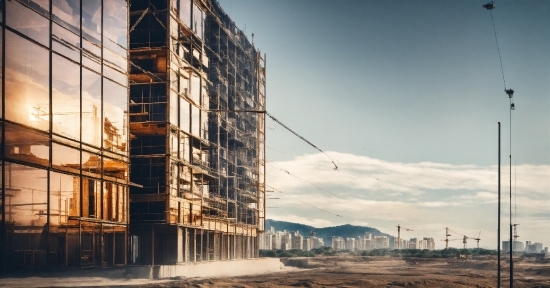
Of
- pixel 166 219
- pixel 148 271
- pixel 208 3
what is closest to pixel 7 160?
pixel 148 271

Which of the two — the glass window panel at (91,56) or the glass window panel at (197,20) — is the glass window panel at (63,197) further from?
the glass window panel at (197,20)

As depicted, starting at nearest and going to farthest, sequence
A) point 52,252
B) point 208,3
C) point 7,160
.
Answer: point 7,160 → point 52,252 → point 208,3

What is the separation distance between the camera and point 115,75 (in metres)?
38.2

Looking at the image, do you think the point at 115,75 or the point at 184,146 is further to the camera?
the point at 184,146

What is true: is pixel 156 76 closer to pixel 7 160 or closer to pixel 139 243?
pixel 139 243

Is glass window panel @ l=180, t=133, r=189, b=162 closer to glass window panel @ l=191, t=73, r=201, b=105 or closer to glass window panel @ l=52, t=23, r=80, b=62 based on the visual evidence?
glass window panel @ l=191, t=73, r=201, b=105

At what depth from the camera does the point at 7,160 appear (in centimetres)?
2727

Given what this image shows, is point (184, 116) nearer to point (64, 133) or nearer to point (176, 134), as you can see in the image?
point (176, 134)

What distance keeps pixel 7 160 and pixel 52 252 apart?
6.14 meters

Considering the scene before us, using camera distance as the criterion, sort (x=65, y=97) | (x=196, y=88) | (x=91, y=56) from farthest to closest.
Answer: (x=196, y=88), (x=91, y=56), (x=65, y=97)

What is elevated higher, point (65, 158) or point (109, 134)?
point (109, 134)

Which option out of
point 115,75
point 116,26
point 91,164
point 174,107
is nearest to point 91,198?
point 91,164

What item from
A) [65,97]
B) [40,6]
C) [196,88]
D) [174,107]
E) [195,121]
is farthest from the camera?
[196,88]

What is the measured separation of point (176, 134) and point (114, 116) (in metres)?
11.3
